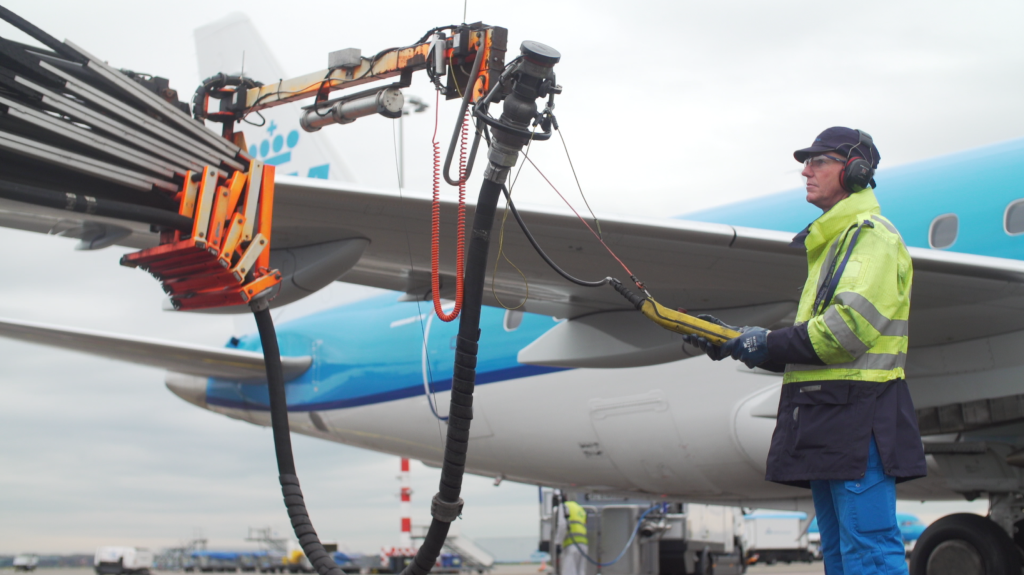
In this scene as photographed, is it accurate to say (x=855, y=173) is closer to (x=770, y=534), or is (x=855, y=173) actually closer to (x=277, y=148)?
(x=277, y=148)

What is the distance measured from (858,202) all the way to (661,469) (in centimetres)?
514

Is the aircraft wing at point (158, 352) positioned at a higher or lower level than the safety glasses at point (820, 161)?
higher

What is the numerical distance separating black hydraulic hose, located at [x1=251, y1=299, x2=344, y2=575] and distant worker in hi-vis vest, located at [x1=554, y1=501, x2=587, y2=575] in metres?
9.10

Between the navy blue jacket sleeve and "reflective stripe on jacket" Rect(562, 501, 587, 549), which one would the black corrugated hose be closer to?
the navy blue jacket sleeve

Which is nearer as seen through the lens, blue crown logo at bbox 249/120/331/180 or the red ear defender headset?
the red ear defender headset

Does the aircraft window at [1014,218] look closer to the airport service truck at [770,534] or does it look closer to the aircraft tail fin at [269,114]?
the aircraft tail fin at [269,114]

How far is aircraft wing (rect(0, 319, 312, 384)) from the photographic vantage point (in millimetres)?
7270

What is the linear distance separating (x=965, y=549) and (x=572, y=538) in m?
6.46

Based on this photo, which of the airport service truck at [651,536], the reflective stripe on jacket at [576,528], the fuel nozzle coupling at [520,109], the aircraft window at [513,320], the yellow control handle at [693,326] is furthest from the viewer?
the airport service truck at [651,536]

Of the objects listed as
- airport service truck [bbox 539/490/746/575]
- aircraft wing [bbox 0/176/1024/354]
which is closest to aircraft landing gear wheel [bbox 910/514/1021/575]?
aircraft wing [bbox 0/176/1024/354]

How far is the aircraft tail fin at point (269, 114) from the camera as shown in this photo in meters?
10.9

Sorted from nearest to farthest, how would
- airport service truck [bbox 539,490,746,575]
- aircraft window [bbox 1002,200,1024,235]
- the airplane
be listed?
the airplane
aircraft window [bbox 1002,200,1024,235]
airport service truck [bbox 539,490,746,575]

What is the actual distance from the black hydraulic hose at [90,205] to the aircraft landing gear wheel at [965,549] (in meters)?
5.50

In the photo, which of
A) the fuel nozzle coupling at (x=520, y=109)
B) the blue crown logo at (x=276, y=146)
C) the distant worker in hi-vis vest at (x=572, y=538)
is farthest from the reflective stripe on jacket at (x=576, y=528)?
the fuel nozzle coupling at (x=520, y=109)
